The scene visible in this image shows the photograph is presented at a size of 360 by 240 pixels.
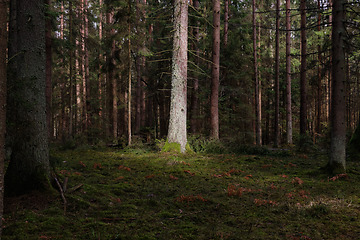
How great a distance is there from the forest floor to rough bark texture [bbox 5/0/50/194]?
1.24 feet

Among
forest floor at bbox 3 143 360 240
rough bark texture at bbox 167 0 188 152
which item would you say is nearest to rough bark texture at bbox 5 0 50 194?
forest floor at bbox 3 143 360 240

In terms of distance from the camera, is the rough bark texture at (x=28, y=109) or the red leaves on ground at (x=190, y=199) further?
the red leaves on ground at (x=190, y=199)

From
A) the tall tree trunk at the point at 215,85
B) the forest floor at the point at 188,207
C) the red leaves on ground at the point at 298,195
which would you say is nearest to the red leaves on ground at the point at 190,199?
the forest floor at the point at 188,207

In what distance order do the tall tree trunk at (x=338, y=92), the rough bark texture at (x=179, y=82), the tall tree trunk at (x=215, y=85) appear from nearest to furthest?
the tall tree trunk at (x=338, y=92) → the rough bark texture at (x=179, y=82) → the tall tree trunk at (x=215, y=85)

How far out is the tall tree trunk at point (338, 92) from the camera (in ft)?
24.4

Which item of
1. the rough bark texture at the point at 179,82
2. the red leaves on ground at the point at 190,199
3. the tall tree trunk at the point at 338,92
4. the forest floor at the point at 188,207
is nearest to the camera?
the forest floor at the point at 188,207

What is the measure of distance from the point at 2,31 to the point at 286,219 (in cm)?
517

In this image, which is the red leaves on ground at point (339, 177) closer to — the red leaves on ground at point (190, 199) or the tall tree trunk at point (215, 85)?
the red leaves on ground at point (190, 199)

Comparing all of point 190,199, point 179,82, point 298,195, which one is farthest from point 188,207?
point 179,82

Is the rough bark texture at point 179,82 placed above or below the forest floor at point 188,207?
above

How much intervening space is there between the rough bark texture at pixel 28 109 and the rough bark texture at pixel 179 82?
7.33 metres

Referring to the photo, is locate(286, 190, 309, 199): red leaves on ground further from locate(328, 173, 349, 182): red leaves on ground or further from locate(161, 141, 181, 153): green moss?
locate(161, 141, 181, 153): green moss

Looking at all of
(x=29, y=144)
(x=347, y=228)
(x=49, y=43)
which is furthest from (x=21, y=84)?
(x=49, y=43)

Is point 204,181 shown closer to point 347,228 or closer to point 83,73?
point 347,228
